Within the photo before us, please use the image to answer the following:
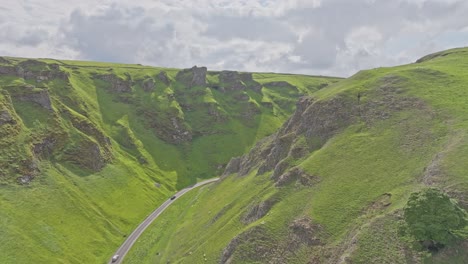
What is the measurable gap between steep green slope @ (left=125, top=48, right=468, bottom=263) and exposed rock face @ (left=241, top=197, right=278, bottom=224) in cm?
22

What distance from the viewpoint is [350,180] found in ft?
235

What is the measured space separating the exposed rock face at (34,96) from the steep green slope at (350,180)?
94024 mm

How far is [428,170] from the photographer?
63562mm

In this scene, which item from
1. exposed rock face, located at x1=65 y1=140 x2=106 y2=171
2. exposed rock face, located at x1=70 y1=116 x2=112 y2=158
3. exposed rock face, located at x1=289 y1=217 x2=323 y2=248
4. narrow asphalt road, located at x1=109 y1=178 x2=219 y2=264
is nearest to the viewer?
exposed rock face, located at x1=289 y1=217 x2=323 y2=248

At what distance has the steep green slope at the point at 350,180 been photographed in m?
59.2

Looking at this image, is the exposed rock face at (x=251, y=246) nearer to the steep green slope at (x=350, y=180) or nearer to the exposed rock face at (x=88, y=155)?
the steep green slope at (x=350, y=180)

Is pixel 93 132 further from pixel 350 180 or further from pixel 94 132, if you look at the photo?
pixel 350 180

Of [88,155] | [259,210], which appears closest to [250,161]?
[259,210]

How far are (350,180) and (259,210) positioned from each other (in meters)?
18.6

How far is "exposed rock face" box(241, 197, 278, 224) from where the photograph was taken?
7569cm

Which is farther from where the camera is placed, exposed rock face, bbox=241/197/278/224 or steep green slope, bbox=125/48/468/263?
exposed rock face, bbox=241/197/278/224

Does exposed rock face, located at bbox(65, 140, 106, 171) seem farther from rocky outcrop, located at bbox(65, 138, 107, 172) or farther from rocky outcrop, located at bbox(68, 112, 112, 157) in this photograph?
rocky outcrop, located at bbox(68, 112, 112, 157)

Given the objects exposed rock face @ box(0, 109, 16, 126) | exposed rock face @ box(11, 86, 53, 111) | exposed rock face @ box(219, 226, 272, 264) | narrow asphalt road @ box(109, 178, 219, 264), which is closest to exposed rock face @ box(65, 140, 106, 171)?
exposed rock face @ box(11, 86, 53, 111)

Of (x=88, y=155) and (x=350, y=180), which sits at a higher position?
(x=88, y=155)
